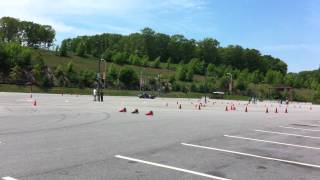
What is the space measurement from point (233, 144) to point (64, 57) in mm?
161802

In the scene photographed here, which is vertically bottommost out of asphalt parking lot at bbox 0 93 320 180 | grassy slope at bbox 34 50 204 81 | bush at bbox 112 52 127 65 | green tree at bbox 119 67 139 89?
asphalt parking lot at bbox 0 93 320 180

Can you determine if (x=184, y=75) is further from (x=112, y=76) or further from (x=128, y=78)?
(x=112, y=76)

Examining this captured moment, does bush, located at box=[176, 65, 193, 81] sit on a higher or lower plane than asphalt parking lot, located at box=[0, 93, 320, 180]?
higher

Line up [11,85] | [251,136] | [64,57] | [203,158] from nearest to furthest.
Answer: [203,158], [251,136], [11,85], [64,57]

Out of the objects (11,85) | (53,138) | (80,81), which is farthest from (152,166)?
(80,81)

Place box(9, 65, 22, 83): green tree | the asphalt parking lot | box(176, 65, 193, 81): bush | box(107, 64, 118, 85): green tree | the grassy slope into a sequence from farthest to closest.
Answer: box(176, 65, 193, 81): bush
the grassy slope
box(107, 64, 118, 85): green tree
box(9, 65, 22, 83): green tree
the asphalt parking lot

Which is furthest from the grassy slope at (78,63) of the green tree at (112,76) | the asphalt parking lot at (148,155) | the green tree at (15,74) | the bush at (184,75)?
the asphalt parking lot at (148,155)

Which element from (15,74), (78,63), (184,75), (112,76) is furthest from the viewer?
(184,75)

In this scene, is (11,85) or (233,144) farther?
(11,85)

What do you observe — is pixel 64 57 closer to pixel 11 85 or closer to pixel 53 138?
pixel 11 85

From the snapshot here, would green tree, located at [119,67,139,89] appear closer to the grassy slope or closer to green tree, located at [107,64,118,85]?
green tree, located at [107,64,118,85]

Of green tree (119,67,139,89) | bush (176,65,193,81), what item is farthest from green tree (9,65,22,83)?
bush (176,65,193,81)

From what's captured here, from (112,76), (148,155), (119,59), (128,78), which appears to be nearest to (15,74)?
(112,76)

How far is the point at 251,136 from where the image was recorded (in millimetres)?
18438
